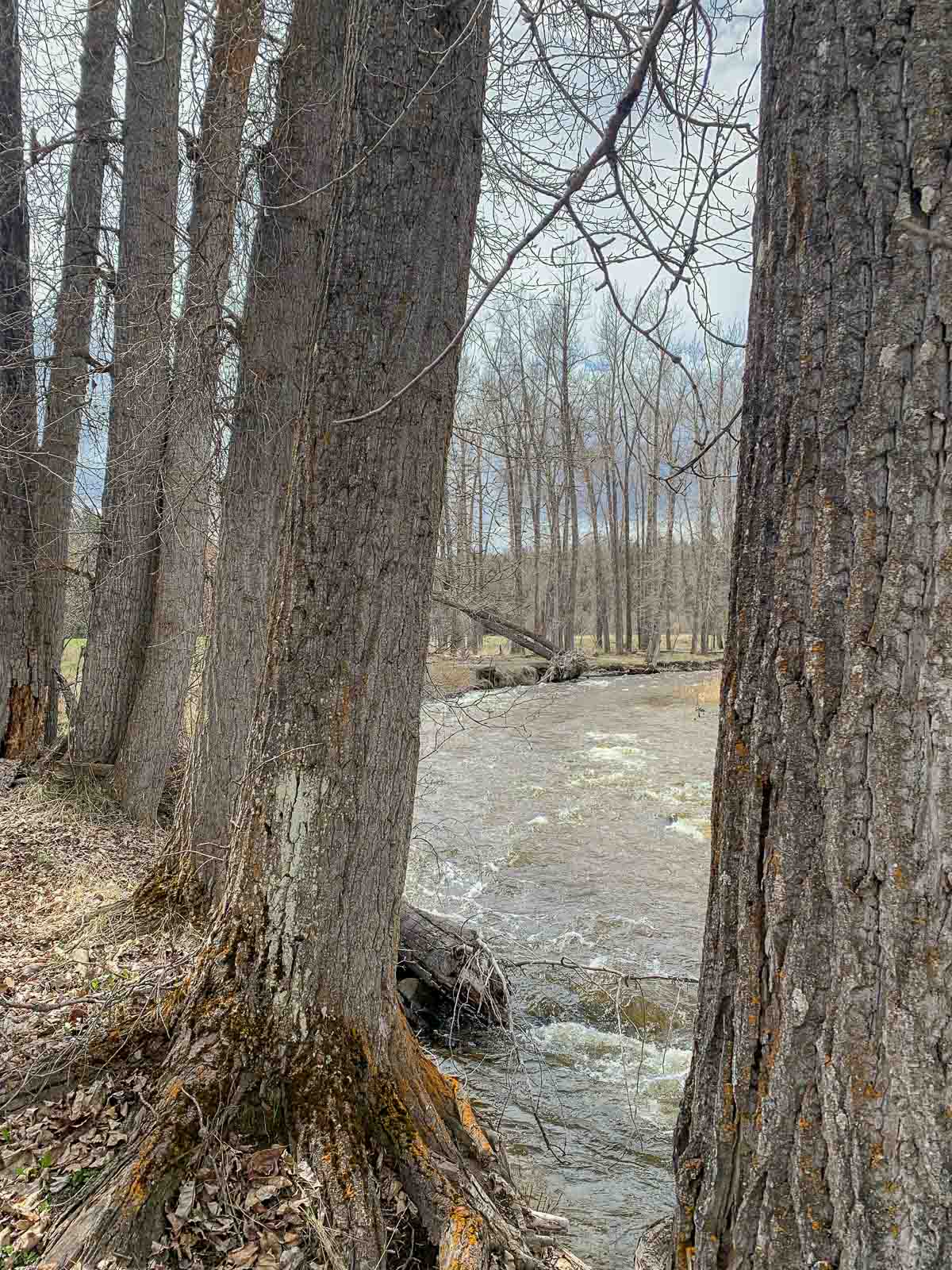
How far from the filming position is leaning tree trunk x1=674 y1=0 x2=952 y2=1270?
41.3 inches

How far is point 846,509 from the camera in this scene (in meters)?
1.15

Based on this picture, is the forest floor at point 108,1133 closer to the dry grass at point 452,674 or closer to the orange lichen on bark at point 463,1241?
the orange lichen on bark at point 463,1241

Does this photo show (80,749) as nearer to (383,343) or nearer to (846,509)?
(383,343)

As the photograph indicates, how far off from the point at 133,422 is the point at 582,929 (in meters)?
5.34

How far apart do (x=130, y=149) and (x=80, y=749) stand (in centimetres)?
487

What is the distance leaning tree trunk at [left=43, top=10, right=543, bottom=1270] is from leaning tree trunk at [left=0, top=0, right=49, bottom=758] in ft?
16.3

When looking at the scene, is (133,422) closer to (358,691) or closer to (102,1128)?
(358,691)

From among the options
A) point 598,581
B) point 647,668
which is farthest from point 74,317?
point 598,581

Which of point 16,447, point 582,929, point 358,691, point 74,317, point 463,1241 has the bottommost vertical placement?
point 582,929

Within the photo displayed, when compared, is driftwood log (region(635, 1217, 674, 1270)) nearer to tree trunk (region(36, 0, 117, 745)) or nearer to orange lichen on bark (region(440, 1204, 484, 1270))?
orange lichen on bark (region(440, 1204, 484, 1270))

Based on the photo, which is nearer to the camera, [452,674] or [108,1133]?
[108,1133]

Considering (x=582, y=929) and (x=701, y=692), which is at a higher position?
(x=701, y=692)

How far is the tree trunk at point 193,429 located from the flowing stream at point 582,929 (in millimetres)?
2262

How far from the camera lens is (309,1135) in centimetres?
232
